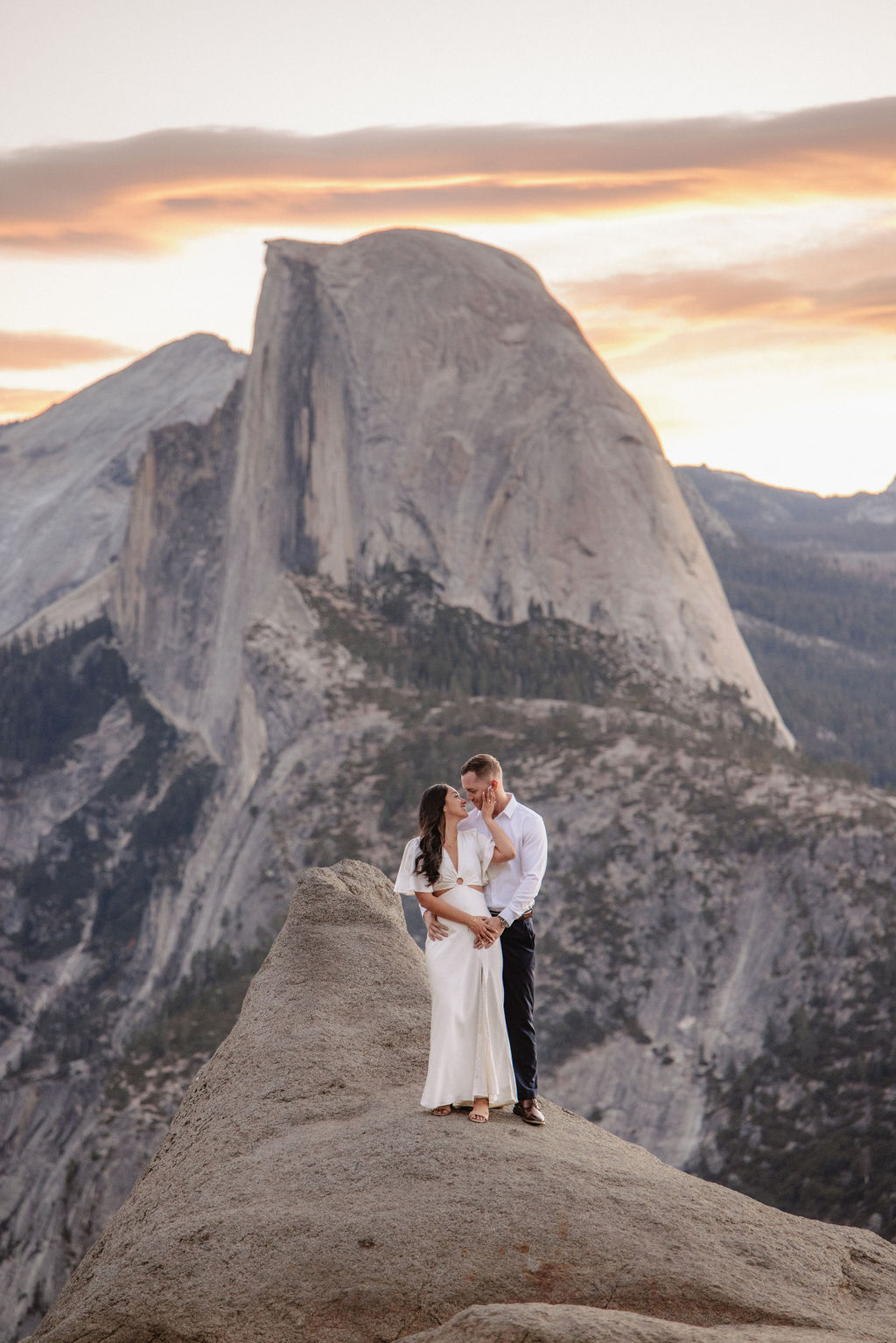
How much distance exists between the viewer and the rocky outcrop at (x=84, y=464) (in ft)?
406

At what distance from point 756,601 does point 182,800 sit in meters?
78.9

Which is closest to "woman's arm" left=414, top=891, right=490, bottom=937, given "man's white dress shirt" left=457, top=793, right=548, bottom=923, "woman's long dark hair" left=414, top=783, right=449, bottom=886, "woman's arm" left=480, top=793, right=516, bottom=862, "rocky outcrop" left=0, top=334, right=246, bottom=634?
"woman's long dark hair" left=414, top=783, right=449, bottom=886

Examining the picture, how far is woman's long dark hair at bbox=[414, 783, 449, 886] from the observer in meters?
10.3

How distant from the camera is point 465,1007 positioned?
10.1 meters

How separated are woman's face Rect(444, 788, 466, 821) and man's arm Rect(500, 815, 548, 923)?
48cm

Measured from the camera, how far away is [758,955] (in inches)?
1532

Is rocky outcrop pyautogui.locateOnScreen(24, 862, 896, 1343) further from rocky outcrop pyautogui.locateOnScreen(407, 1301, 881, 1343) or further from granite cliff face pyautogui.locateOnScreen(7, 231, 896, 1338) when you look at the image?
granite cliff face pyautogui.locateOnScreen(7, 231, 896, 1338)

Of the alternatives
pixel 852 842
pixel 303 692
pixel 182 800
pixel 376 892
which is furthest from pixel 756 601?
pixel 376 892

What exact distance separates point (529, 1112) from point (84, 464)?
134 metres

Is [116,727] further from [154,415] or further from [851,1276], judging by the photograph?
[851,1276]

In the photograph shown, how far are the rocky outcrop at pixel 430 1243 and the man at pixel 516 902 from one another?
41 centimetres

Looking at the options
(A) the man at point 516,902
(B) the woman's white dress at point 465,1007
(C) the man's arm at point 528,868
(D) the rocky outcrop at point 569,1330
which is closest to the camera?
(D) the rocky outcrop at point 569,1330

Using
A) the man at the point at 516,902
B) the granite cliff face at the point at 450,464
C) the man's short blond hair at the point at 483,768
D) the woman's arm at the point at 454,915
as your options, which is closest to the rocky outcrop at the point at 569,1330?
the man at the point at 516,902

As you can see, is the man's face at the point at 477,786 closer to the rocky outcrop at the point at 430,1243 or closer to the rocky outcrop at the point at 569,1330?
the rocky outcrop at the point at 430,1243
